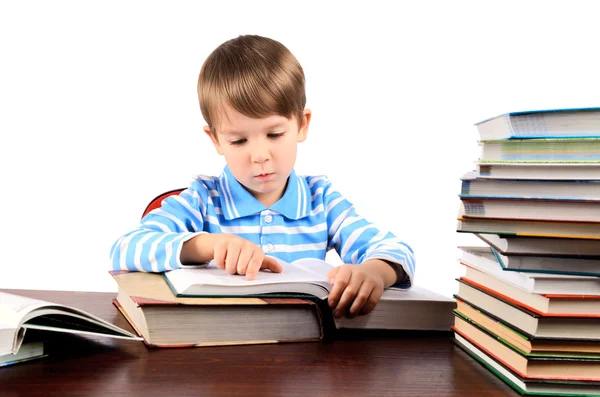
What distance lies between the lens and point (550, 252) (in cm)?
83

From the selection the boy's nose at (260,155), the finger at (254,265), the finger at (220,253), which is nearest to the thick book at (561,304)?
the finger at (254,265)

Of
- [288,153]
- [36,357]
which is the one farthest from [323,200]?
[36,357]

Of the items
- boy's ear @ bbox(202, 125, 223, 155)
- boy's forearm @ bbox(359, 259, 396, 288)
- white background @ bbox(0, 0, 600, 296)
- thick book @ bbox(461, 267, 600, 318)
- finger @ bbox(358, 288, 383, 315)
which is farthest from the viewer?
white background @ bbox(0, 0, 600, 296)

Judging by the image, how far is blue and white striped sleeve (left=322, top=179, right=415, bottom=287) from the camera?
1384mm

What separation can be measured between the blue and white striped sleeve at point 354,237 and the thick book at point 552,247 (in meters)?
0.49

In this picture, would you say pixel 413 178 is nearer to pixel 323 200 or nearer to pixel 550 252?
pixel 323 200

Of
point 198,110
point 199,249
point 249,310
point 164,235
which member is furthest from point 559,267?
point 198,110

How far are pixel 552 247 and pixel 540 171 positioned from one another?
92 millimetres

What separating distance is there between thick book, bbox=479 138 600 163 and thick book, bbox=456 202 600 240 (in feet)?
0.24

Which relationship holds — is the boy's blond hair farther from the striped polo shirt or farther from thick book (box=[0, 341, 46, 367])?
thick book (box=[0, 341, 46, 367])

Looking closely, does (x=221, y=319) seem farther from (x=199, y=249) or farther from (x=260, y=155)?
(x=260, y=155)

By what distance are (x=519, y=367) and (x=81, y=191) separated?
112 inches

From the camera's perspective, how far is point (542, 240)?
83cm

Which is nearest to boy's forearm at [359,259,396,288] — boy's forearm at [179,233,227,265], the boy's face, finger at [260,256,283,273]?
finger at [260,256,283,273]
